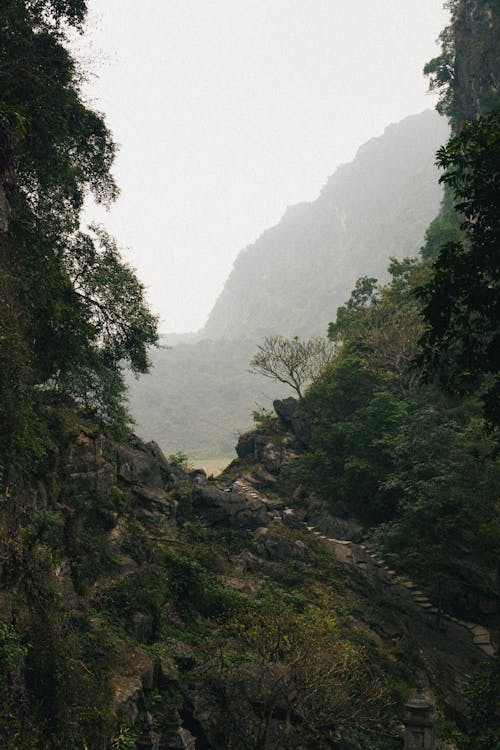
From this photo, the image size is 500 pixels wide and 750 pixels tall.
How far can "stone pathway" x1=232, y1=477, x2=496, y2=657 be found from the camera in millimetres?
18188

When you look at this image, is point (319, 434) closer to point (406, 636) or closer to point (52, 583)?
point (406, 636)

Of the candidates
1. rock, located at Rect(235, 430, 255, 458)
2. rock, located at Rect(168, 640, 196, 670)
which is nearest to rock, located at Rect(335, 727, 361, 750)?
rock, located at Rect(168, 640, 196, 670)

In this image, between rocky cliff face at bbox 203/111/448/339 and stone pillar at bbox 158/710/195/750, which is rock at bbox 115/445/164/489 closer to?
stone pillar at bbox 158/710/195/750

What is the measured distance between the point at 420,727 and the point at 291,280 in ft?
490

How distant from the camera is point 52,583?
917 cm

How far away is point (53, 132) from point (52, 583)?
13.4 metres

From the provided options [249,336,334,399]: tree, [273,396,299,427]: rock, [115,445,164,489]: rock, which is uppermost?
[249,336,334,399]: tree

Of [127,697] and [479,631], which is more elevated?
[127,697]

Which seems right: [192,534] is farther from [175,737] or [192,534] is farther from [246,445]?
[246,445]

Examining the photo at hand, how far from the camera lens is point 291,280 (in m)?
153


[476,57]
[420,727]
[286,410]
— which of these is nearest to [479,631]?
[420,727]

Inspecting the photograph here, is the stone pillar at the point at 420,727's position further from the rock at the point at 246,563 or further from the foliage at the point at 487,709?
the rock at the point at 246,563

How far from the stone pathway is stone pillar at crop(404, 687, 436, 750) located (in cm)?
1002

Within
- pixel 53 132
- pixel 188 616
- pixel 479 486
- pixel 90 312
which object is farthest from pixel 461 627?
pixel 53 132
